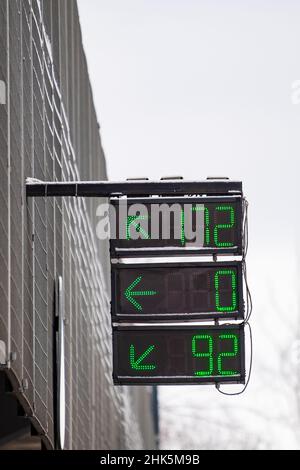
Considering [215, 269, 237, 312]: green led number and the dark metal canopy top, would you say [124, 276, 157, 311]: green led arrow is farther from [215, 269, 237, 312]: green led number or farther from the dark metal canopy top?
the dark metal canopy top

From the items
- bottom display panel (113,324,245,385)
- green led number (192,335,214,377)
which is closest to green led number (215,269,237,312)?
bottom display panel (113,324,245,385)

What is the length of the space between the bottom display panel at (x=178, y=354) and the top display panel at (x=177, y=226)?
639mm

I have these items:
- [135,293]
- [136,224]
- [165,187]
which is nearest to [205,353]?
[135,293]

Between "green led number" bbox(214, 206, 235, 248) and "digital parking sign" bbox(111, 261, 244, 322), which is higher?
"green led number" bbox(214, 206, 235, 248)

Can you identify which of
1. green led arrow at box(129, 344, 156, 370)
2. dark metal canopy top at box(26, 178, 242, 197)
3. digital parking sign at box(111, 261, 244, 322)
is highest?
dark metal canopy top at box(26, 178, 242, 197)

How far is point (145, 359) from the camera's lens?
480 inches

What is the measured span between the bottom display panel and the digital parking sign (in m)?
0.14

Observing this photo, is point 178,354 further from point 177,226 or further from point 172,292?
point 177,226

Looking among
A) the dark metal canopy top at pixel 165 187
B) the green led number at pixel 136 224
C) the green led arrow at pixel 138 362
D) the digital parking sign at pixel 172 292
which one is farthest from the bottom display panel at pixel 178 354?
the dark metal canopy top at pixel 165 187

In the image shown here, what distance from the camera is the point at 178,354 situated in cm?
1220

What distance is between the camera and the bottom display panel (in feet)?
39.8

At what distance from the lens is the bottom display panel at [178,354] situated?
1213 cm
